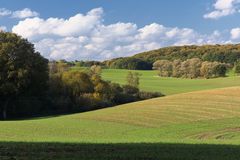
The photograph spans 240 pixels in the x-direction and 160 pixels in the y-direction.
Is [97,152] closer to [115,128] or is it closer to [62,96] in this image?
[115,128]

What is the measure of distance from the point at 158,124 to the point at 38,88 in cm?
2904

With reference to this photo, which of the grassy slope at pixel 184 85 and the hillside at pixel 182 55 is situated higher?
the hillside at pixel 182 55

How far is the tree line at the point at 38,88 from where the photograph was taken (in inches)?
2457

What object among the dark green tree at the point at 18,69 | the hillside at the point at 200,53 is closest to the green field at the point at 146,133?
the dark green tree at the point at 18,69

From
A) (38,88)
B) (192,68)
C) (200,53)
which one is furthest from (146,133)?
(200,53)

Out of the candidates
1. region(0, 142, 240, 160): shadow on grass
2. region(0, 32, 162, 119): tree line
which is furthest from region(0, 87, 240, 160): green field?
region(0, 32, 162, 119): tree line

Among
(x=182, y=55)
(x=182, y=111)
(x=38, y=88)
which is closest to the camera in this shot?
(x=182, y=111)

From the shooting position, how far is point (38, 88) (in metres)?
66.1

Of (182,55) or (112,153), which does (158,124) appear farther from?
(182,55)

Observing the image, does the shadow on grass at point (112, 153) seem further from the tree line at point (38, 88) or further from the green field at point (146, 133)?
the tree line at point (38, 88)

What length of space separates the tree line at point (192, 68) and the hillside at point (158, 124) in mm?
80406

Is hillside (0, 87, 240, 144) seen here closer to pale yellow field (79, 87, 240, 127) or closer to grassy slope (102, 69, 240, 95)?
pale yellow field (79, 87, 240, 127)

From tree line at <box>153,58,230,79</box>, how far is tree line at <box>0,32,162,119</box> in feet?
192

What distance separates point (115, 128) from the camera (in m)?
39.6
